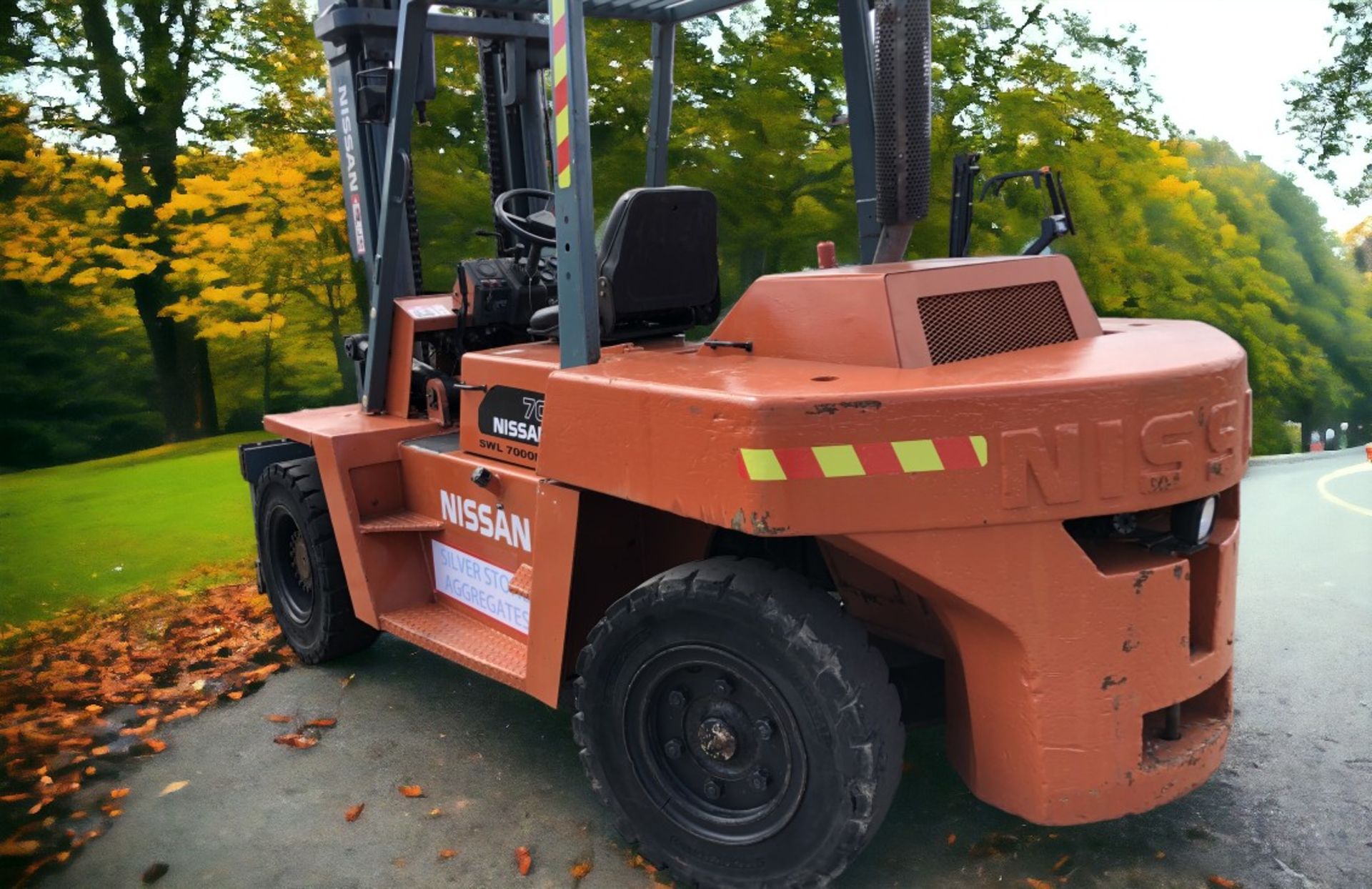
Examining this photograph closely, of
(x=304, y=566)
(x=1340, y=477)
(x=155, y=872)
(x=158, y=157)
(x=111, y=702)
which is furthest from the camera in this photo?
(x=158, y=157)

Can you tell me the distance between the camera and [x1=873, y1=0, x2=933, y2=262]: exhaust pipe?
2.78m

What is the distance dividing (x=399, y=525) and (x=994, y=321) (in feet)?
7.93

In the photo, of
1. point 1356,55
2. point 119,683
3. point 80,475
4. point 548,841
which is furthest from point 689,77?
point 548,841

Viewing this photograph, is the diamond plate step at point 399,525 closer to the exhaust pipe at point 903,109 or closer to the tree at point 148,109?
the exhaust pipe at point 903,109

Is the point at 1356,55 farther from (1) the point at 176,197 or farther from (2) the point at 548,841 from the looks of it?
(2) the point at 548,841

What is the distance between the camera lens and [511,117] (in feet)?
18.0

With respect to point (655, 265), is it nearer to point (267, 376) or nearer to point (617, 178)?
point (617, 178)

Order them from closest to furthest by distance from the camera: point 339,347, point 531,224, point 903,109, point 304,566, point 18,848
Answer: point 903,109 → point 18,848 → point 531,224 → point 304,566 → point 339,347

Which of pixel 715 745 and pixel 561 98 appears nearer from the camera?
pixel 715 745

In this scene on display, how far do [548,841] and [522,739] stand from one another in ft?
2.47

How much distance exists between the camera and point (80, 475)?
35.2 ft

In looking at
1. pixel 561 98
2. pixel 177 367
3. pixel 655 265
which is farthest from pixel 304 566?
pixel 177 367

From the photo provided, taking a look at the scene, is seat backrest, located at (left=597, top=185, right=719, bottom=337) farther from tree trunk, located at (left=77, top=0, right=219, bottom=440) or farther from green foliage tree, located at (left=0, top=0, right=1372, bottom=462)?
tree trunk, located at (left=77, top=0, right=219, bottom=440)

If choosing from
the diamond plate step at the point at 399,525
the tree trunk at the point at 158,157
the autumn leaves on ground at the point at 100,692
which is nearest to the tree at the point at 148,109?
the tree trunk at the point at 158,157
